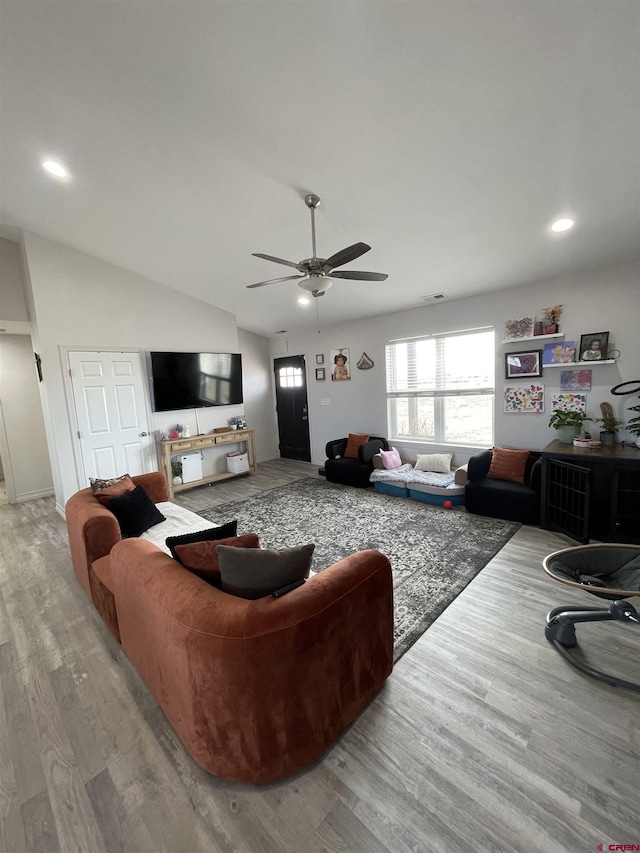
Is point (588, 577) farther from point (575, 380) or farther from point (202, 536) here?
point (575, 380)

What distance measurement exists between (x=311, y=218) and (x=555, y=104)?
1.80 m

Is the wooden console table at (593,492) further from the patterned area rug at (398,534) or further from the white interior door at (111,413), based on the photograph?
the white interior door at (111,413)

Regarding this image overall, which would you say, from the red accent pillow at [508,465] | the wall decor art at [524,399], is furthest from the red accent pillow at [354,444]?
the wall decor art at [524,399]

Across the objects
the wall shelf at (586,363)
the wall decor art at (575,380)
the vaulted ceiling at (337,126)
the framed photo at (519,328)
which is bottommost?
the wall decor art at (575,380)

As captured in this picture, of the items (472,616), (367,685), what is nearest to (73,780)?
(367,685)

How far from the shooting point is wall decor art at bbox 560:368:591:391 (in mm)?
3698

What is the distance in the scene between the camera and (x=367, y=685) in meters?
1.61

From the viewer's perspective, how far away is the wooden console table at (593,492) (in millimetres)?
2966

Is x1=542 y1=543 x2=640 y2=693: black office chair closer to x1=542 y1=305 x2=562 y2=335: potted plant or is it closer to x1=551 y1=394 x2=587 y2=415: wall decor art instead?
x1=551 y1=394 x2=587 y2=415: wall decor art

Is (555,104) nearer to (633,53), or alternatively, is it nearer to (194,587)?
(633,53)

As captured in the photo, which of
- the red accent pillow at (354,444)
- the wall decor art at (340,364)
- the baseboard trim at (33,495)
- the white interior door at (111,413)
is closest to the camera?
the white interior door at (111,413)

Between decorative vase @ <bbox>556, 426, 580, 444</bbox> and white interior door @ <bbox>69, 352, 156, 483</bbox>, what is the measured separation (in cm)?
533

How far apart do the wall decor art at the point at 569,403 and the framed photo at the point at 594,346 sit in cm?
42

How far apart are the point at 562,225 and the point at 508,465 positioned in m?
2.40
